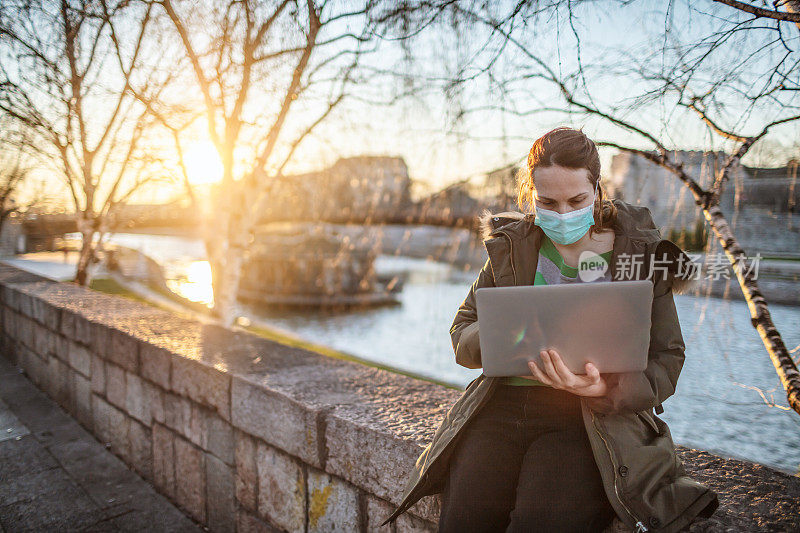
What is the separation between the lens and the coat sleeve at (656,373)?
4.09ft

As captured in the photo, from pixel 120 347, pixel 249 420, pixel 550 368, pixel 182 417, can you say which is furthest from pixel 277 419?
pixel 120 347

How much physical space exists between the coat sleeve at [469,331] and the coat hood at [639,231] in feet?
0.39

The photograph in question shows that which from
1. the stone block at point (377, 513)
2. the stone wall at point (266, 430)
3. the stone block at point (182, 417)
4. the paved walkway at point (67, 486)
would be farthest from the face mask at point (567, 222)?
the paved walkway at point (67, 486)

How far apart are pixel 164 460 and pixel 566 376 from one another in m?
2.52

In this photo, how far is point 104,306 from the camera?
4441 millimetres

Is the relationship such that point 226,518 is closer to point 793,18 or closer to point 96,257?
point 793,18

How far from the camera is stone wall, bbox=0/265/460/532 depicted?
188cm

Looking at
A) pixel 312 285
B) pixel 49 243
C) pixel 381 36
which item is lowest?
pixel 312 285

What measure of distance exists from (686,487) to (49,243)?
38041 millimetres

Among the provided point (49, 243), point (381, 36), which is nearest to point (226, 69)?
point (381, 36)

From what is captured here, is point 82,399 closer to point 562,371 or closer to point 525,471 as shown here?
point 525,471

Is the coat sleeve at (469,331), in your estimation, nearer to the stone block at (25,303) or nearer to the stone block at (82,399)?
the stone block at (82,399)

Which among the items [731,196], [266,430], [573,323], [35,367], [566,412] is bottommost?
[35,367]

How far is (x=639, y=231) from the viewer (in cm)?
142
